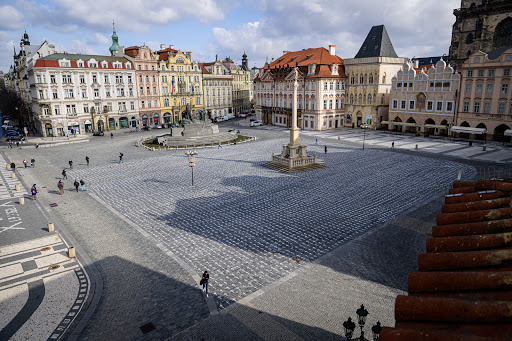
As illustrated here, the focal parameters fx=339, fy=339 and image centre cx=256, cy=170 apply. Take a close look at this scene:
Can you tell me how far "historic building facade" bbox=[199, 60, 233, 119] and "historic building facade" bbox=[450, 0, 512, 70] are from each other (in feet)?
190

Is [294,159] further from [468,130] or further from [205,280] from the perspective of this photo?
[468,130]

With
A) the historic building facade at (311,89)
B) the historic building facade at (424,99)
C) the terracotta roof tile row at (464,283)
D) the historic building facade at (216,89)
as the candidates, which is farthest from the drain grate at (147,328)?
the historic building facade at (216,89)

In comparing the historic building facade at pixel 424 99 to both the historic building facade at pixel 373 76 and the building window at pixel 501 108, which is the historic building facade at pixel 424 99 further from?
the building window at pixel 501 108

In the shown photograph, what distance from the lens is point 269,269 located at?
60.1ft

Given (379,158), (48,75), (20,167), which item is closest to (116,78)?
(48,75)

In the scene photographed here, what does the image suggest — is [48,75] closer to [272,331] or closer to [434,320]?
[272,331]

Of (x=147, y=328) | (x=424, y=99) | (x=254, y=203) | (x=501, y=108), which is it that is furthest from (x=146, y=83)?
(x=147, y=328)

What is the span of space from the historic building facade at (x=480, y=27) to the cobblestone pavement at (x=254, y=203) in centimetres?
4647

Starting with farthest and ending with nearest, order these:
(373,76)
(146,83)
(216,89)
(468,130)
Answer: (216,89) < (146,83) < (373,76) < (468,130)

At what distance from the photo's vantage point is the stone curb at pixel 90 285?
13891 millimetres

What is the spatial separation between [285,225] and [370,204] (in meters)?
8.46

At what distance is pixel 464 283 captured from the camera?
6.61 meters

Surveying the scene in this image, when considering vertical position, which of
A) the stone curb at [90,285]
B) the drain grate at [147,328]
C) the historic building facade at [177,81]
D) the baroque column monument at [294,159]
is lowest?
the drain grate at [147,328]

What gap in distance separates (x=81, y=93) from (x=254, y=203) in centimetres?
5739
